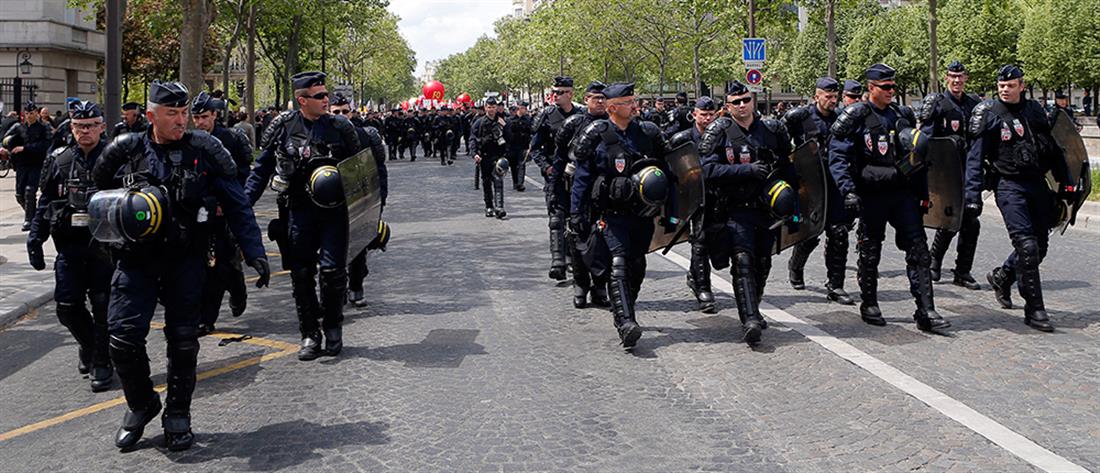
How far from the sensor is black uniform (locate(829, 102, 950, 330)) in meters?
7.75

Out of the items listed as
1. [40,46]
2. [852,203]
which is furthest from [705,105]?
[40,46]

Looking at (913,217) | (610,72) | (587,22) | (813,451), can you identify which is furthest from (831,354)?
(610,72)

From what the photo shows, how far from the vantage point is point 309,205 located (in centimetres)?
727

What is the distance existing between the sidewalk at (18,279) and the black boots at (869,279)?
6737mm

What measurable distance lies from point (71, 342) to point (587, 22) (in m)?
55.2

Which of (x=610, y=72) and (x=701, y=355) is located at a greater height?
(x=610, y=72)

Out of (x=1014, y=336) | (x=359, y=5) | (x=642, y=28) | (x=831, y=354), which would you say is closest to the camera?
(x=831, y=354)

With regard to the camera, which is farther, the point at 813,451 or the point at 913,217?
the point at 913,217

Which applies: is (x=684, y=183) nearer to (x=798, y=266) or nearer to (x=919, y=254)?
(x=919, y=254)

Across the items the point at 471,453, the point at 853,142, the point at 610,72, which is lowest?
the point at 471,453

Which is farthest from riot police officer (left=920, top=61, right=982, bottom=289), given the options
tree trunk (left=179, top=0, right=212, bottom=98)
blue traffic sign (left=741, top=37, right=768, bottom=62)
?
blue traffic sign (left=741, top=37, right=768, bottom=62)

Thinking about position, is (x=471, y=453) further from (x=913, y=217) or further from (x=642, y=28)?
(x=642, y=28)

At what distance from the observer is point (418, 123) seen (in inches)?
1527

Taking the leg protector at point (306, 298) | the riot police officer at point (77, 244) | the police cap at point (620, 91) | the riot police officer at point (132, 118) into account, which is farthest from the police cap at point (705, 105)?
the riot police officer at point (77, 244)
